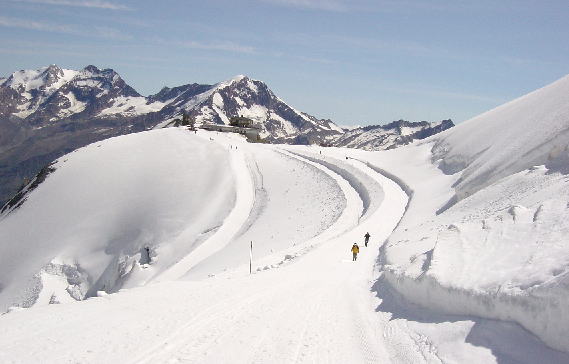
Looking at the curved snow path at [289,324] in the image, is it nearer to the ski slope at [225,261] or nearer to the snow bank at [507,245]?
the ski slope at [225,261]

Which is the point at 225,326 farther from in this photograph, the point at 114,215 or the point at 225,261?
the point at 114,215

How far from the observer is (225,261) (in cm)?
3572

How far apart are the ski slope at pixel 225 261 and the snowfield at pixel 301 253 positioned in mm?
108

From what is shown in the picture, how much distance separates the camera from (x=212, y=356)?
1067 centimetres

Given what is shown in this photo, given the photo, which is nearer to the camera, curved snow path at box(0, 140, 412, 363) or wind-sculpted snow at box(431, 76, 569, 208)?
curved snow path at box(0, 140, 412, 363)

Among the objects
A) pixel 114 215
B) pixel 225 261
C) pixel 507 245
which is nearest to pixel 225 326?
pixel 507 245

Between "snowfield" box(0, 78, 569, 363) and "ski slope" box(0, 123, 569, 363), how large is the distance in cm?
11

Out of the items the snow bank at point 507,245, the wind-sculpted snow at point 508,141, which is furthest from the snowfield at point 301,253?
the wind-sculpted snow at point 508,141

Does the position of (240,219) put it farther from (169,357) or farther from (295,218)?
(169,357)

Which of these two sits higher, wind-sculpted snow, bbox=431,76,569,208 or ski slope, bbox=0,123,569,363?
wind-sculpted snow, bbox=431,76,569,208

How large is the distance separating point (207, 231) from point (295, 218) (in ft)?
30.8

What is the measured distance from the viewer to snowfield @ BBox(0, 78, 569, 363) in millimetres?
10766

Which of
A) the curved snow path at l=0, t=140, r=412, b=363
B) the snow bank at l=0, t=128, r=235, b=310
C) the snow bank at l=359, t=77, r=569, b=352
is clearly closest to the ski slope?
the curved snow path at l=0, t=140, r=412, b=363

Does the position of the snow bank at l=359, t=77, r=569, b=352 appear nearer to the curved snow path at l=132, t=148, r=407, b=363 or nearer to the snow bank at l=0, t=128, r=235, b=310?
the curved snow path at l=132, t=148, r=407, b=363
